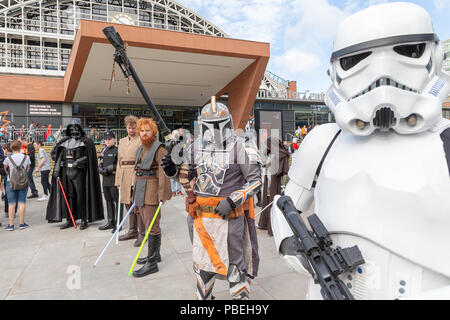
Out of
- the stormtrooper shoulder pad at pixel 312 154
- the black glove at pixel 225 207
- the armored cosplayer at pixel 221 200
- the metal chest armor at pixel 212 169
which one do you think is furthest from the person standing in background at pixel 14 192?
the stormtrooper shoulder pad at pixel 312 154

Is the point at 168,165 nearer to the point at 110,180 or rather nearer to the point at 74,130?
the point at 110,180

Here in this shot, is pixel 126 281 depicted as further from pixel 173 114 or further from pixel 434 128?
pixel 173 114

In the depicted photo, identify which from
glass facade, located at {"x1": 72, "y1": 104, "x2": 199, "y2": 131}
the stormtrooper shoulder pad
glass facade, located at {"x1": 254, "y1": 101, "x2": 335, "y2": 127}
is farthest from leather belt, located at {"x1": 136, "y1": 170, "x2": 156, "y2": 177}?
glass facade, located at {"x1": 254, "y1": 101, "x2": 335, "y2": 127}

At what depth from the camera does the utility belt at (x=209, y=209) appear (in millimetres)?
2072

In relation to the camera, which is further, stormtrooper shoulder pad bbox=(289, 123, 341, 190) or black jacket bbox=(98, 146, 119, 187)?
black jacket bbox=(98, 146, 119, 187)

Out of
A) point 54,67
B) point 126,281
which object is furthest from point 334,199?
point 54,67

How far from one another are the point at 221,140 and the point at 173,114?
20.9 m

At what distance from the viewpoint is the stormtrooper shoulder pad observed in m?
1.42

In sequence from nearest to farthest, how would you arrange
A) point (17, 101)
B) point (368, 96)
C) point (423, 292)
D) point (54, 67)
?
point (423, 292), point (368, 96), point (17, 101), point (54, 67)

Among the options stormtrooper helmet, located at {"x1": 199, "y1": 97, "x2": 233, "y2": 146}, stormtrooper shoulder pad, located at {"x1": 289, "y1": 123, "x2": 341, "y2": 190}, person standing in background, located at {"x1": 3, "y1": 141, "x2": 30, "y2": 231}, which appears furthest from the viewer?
person standing in background, located at {"x1": 3, "y1": 141, "x2": 30, "y2": 231}

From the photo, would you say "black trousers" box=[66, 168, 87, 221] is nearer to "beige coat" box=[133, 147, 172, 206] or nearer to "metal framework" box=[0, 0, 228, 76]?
"beige coat" box=[133, 147, 172, 206]

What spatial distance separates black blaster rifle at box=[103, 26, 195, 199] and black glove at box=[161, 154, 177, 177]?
7cm

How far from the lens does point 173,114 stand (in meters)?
22.4

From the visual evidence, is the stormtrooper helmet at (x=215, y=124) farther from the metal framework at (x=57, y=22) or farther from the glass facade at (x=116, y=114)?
the metal framework at (x=57, y=22)
